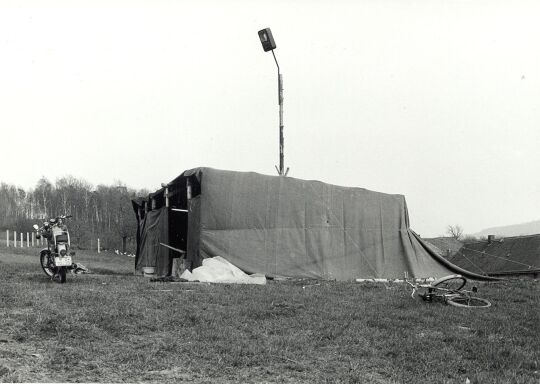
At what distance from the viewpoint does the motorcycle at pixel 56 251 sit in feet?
30.9

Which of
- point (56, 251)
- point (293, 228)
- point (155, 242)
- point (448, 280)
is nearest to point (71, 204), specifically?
point (155, 242)

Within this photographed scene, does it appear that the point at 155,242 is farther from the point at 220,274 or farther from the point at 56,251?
the point at 56,251

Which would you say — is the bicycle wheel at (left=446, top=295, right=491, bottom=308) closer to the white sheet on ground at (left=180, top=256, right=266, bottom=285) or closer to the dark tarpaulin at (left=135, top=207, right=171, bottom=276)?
the white sheet on ground at (left=180, top=256, right=266, bottom=285)

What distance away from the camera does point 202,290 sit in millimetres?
8891

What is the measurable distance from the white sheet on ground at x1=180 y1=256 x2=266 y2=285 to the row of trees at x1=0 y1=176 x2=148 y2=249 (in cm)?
4582

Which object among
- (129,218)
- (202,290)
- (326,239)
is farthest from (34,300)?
(129,218)

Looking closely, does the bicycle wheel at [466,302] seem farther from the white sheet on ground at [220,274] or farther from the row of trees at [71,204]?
the row of trees at [71,204]

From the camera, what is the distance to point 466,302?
27.0 ft

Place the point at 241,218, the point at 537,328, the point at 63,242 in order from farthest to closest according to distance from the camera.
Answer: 1. the point at 241,218
2. the point at 63,242
3. the point at 537,328

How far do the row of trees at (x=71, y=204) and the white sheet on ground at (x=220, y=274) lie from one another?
4582 centimetres

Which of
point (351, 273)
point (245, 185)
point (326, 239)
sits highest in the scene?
point (245, 185)

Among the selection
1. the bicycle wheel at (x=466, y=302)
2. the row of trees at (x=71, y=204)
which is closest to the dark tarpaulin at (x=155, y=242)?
the bicycle wheel at (x=466, y=302)

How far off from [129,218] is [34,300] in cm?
5071

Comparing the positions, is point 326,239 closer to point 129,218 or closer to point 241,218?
point 241,218
